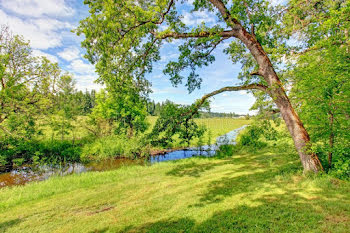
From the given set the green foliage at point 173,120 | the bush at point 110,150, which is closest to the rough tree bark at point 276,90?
the green foliage at point 173,120

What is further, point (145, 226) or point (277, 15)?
point (277, 15)

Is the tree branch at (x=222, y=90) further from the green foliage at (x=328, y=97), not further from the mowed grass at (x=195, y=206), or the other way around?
the mowed grass at (x=195, y=206)

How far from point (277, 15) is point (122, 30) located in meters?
6.36

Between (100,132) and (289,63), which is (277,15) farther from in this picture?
(100,132)

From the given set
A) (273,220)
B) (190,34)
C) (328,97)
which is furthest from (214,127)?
(273,220)

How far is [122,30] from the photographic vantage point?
6453 mm

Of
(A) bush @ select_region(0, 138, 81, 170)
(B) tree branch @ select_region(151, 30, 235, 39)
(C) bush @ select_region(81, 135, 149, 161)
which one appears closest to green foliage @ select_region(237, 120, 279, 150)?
(B) tree branch @ select_region(151, 30, 235, 39)

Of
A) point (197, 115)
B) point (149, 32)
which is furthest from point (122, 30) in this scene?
point (197, 115)

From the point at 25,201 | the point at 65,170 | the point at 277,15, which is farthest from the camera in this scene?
the point at 65,170

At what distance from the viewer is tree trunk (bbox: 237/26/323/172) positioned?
5.21 m

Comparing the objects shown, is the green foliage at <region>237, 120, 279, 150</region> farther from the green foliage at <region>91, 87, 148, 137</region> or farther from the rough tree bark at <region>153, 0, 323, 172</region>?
the green foliage at <region>91, 87, 148, 137</region>

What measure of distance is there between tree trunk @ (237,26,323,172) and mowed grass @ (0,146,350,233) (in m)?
0.58

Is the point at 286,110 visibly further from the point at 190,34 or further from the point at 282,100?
the point at 190,34

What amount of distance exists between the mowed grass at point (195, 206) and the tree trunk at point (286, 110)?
0.58 meters
